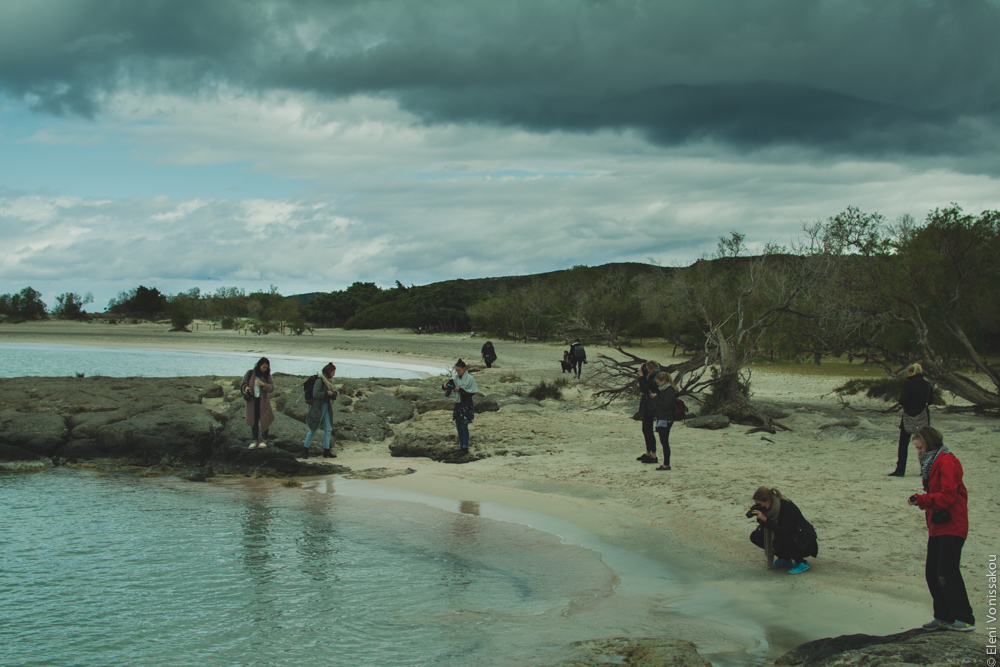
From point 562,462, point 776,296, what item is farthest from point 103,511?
point 776,296

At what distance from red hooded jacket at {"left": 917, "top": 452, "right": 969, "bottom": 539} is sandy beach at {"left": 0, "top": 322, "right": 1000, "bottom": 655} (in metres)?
0.95

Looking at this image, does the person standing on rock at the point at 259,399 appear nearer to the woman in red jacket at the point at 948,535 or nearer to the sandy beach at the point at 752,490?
the sandy beach at the point at 752,490

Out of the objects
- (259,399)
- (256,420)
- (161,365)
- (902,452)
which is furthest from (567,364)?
(161,365)

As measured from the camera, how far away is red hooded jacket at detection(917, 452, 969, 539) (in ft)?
16.4

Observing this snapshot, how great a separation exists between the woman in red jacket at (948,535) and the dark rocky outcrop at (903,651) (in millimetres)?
372

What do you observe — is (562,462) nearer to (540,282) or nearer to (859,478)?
(859,478)

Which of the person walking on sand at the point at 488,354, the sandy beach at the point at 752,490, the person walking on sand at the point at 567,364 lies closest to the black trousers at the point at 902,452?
the sandy beach at the point at 752,490

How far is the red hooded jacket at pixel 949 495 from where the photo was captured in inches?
197

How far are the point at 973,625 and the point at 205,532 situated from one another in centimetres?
907

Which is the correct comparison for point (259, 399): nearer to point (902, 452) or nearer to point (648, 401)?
point (648, 401)

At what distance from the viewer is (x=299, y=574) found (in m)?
7.85

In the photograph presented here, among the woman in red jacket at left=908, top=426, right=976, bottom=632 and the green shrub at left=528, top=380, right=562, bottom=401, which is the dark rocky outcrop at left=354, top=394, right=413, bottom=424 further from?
the woman in red jacket at left=908, top=426, right=976, bottom=632

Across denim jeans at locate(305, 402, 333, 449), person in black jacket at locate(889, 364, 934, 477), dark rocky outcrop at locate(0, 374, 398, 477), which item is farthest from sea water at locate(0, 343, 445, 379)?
person in black jacket at locate(889, 364, 934, 477)

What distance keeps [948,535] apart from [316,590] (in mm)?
5999
